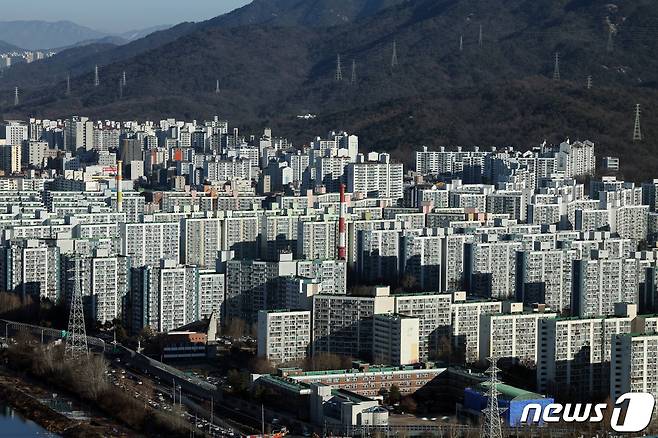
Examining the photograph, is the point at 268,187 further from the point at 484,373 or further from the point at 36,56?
the point at 36,56

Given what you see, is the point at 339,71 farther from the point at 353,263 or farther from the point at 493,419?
the point at 493,419

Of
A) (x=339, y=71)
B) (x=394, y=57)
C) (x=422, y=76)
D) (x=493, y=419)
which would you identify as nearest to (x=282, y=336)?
(x=493, y=419)

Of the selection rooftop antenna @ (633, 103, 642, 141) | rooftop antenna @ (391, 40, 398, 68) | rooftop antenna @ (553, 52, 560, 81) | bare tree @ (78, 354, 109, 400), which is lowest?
bare tree @ (78, 354, 109, 400)

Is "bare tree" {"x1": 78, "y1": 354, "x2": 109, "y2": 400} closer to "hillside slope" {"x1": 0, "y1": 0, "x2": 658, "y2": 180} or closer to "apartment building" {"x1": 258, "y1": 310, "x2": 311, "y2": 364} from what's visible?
"apartment building" {"x1": 258, "y1": 310, "x2": 311, "y2": 364}

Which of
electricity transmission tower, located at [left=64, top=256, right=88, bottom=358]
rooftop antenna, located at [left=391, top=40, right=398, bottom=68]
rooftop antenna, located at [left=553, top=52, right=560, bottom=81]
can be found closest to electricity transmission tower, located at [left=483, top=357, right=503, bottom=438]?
electricity transmission tower, located at [left=64, top=256, right=88, bottom=358]

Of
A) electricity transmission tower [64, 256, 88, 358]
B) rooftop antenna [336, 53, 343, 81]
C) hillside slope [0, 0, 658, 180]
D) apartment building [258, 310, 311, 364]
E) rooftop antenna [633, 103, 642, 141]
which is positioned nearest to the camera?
apartment building [258, 310, 311, 364]

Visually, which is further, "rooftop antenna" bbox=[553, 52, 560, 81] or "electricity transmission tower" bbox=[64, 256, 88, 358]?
"rooftop antenna" bbox=[553, 52, 560, 81]

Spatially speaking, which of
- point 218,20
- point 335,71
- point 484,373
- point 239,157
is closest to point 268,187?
point 239,157

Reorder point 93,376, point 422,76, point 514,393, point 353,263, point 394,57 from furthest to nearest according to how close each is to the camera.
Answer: point 394,57
point 422,76
point 353,263
point 93,376
point 514,393

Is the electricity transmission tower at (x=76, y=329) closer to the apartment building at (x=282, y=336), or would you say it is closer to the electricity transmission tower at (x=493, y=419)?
the apartment building at (x=282, y=336)
